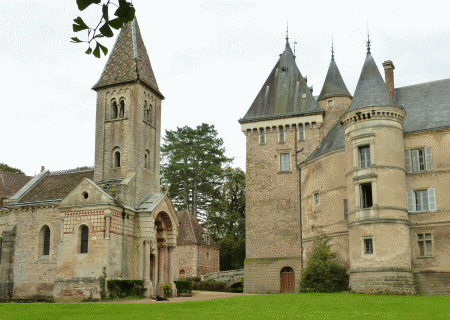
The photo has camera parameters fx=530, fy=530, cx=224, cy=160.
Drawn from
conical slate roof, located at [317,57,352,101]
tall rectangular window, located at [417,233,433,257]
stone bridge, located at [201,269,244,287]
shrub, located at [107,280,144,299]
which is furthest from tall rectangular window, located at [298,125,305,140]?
shrub, located at [107,280,144,299]

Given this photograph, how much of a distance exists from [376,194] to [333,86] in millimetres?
14608

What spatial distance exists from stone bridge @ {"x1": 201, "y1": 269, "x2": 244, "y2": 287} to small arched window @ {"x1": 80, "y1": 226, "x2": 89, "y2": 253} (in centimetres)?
2128

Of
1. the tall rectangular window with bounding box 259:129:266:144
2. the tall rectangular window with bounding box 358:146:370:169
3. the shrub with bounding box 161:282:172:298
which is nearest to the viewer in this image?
the shrub with bounding box 161:282:172:298

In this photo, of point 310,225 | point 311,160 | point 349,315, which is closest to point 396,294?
point 310,225

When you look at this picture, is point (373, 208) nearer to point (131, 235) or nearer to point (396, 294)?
point (396, 294)

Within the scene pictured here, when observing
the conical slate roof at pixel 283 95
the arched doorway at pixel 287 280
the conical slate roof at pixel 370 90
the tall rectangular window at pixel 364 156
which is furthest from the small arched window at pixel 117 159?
the tall rectangular window at pixel 364 156

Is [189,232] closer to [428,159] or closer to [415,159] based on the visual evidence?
[415,159]

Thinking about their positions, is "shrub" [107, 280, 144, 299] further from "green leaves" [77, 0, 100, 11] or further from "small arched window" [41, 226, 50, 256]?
"green leaves" [77, 0, 100, 11]

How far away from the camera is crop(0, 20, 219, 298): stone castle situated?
29.9 metres

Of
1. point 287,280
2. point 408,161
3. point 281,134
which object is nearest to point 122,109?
point 281,134

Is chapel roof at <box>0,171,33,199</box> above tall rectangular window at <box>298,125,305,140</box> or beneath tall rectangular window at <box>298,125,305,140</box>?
beneath

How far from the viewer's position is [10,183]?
136ft

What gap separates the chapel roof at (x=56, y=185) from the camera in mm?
35281

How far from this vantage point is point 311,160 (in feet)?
128
